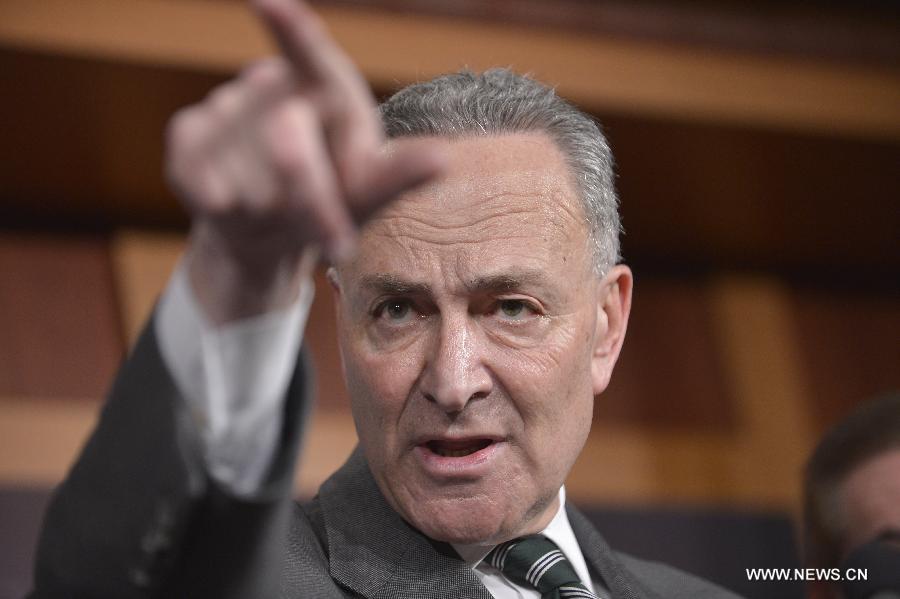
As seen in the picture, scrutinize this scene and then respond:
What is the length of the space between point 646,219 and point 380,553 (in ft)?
7.47

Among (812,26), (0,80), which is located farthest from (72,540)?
(812,26)

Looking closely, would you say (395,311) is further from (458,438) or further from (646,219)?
(646,219)

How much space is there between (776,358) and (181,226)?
1925 millimetres

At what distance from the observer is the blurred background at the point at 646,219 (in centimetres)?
320

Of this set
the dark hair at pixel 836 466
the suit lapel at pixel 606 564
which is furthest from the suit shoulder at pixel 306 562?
the dark hair at pixel 836 466

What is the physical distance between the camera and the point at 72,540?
1.29 metres

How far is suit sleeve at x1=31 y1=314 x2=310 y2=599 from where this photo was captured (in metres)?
1.25

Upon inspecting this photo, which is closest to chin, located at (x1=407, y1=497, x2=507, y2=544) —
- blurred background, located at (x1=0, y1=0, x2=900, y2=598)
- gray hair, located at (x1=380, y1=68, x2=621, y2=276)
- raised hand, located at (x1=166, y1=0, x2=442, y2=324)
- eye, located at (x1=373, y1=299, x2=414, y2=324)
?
eye, located at (x1=373, y1=299, x2=414, y2=324)

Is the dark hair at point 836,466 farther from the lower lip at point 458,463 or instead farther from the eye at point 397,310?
the eye at point 397,310

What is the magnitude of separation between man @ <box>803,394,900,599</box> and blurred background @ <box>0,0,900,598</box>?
1064mm

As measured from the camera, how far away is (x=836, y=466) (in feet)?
7.66

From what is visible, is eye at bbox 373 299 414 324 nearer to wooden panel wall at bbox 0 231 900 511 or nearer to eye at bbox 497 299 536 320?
eye at bbox 497 299 536 320

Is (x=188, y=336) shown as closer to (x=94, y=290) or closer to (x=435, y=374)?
(x=435, y=374)

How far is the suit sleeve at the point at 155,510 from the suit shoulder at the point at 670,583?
1.14 metres
